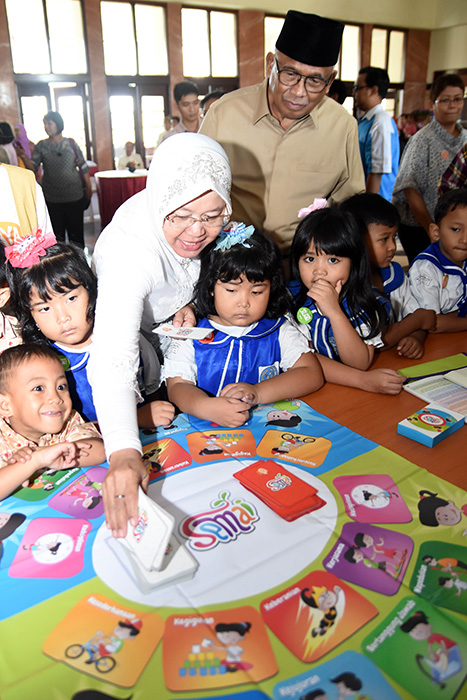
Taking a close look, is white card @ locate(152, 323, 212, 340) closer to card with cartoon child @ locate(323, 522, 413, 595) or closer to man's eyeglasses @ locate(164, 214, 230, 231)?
man's eyeglasses @ locate(164, 214, 230, 231)

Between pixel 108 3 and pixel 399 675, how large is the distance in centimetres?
1133

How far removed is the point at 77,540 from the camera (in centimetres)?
98

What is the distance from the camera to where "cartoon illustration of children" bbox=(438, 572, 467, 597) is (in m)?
0.86

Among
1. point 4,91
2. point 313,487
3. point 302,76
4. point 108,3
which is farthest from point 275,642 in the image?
point 108,3

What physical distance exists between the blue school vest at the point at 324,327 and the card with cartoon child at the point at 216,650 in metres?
1.10

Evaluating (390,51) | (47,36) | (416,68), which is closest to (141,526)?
(47,36)

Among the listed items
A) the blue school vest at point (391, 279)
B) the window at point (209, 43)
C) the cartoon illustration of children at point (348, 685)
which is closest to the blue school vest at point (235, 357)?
the blue school vest at point (391, 279)

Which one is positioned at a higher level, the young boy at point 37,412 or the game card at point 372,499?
the young boy at point 37,412

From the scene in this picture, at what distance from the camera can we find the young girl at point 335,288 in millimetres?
1656

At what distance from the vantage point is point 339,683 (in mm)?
712

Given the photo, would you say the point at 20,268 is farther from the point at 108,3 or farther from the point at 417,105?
the point at 417,105

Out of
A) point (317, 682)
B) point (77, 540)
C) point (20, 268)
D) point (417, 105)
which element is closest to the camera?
point (317, 682)

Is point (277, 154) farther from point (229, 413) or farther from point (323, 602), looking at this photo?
point (323, 602)

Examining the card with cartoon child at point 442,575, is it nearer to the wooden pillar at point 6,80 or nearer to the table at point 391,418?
the table at point 391,418
